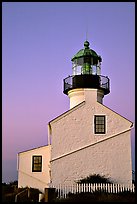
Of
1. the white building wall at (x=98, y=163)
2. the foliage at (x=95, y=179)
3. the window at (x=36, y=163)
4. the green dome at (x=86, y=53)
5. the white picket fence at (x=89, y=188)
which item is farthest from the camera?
the green dome at (x=86, y=53)

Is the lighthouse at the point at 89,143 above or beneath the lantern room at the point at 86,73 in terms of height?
beneath

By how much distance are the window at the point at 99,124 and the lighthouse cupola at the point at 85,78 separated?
1.57 m

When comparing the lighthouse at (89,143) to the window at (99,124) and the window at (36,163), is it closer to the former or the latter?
the window at (99,124)

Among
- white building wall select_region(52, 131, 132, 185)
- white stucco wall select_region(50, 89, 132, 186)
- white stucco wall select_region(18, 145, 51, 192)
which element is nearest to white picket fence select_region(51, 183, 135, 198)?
white building wall select_region(52, 131, 132, 185)

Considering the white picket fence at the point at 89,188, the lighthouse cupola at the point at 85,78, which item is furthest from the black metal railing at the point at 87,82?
the white picket fence at the point at 89,188

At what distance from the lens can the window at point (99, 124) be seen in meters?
20.1

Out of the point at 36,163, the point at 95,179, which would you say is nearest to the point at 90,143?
the point at 95,179

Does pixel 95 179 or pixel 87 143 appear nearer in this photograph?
pixel 95 179

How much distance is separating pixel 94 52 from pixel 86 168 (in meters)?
8.43

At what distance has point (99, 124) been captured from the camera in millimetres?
20250

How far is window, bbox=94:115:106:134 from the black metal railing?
2340 millimetres

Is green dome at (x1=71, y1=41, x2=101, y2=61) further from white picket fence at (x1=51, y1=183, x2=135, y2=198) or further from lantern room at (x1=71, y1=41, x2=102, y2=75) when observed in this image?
white picket fence at (x1=51, y1=183, x2=135, y2=198)

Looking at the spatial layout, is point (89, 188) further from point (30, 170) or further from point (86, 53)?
point (86, 53)

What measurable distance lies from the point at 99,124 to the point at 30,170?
5650 mm
